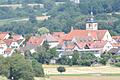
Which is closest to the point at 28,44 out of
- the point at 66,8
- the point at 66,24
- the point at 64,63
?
the point at 64,63

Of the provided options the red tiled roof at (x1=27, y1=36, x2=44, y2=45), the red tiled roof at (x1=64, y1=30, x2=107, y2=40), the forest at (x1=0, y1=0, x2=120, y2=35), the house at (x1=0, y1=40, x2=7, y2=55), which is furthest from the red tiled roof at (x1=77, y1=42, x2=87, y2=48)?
the forest at (x1=0, y1=0, x2=120, y2=35)

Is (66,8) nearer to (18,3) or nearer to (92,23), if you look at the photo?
(18,3)

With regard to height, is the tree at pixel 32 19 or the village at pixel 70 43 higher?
the village at pixel 70 43

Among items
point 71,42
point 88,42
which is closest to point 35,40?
point 71,42

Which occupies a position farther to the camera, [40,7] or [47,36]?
[40,7]

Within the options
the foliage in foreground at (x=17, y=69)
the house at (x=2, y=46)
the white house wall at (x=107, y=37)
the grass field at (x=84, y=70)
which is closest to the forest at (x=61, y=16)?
the white house wall at (x=107, y=37)

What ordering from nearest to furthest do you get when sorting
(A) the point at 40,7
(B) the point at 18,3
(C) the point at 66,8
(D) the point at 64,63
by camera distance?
(D) the point at 64,63, (C) the point at 66,8, (A) the point at 40,7, (B) the point at 18,3

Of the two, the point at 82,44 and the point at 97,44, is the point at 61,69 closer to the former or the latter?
the point at 82,44

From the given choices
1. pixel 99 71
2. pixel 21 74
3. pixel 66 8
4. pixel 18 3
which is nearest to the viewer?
pixel 21 74

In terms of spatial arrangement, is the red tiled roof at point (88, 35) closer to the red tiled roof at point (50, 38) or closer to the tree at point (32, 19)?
the red tiled roof at point (50, 38)
